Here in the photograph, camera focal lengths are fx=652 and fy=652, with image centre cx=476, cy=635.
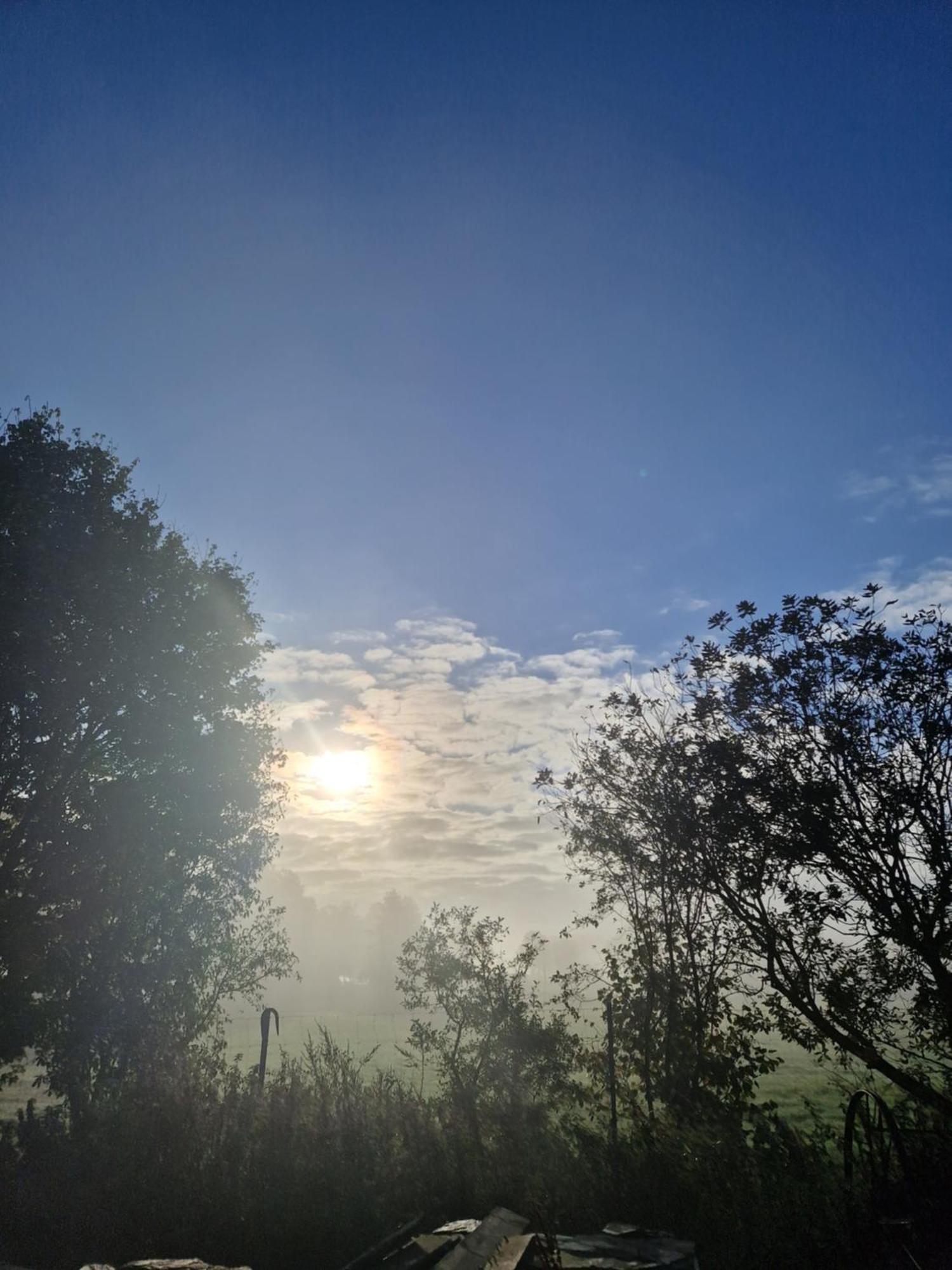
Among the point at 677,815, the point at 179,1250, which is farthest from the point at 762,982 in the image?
the point at 179,1250

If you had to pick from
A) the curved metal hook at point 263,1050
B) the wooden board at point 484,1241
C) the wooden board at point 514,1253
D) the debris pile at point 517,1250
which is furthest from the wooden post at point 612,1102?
the curved metal hook at point 263,1050

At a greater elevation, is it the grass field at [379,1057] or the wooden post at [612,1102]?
Answer: the wooden post at [612,1102]

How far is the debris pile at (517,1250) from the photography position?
265 inches

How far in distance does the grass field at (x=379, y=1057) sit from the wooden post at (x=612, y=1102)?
9.98ft

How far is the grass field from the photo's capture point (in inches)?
883

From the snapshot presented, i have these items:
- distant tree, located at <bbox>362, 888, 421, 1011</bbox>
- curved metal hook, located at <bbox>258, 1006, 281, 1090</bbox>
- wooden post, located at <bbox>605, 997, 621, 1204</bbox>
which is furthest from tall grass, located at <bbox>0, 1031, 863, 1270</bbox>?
distant tree, located at <bbox>362, 888, 421, 1011</bbox>

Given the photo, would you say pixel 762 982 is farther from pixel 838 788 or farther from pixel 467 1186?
pixel 467 1186

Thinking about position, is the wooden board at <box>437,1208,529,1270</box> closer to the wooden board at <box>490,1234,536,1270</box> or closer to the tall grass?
the wooden board at <box>490,1234,536,1270</box>

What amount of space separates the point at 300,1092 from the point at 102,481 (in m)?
14.9

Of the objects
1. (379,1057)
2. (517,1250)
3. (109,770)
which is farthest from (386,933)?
(517,1250)

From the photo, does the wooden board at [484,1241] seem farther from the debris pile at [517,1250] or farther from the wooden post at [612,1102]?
the wooden post at [612,1102]

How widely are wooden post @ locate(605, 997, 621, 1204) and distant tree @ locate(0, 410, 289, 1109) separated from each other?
1066cm

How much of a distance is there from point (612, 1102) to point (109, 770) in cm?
1406

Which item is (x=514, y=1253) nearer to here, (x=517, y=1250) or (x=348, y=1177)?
(x=517, y=1250)
